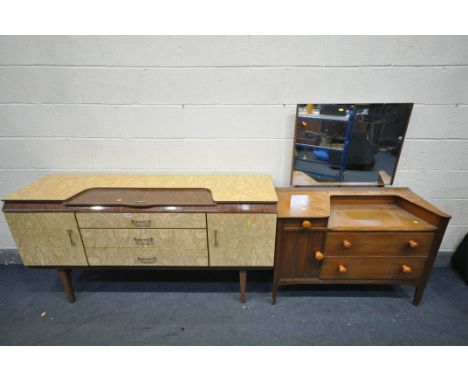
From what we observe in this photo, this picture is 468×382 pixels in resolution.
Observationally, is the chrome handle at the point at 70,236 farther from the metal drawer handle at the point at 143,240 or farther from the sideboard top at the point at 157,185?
the metal drawer handle at the point at 143,240

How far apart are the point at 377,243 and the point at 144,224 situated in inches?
53.9

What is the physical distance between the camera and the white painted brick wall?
A: 58.1 inches

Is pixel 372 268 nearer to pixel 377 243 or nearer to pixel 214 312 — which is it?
pixel 377 243

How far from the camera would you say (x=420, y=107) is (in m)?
1.59

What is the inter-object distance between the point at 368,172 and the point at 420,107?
19.7 inches

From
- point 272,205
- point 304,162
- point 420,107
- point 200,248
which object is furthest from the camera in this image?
point 304,162

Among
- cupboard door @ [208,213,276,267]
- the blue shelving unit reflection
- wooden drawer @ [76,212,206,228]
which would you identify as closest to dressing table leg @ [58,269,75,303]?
wooden drawer @ [76,212,206,228]

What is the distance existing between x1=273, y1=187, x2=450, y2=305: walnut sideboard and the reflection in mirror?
0.15 metres

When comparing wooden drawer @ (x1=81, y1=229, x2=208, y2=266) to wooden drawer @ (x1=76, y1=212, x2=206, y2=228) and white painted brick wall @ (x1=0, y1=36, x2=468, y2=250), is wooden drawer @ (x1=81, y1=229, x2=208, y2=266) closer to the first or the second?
wooden drawer @ (x1=76, y1=212, x2=206, y2=228)

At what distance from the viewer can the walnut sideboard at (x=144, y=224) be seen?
139cm

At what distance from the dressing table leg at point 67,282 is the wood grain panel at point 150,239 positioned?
0.32 metres

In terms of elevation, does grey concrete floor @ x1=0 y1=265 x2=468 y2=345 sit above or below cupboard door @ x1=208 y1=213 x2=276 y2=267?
below
